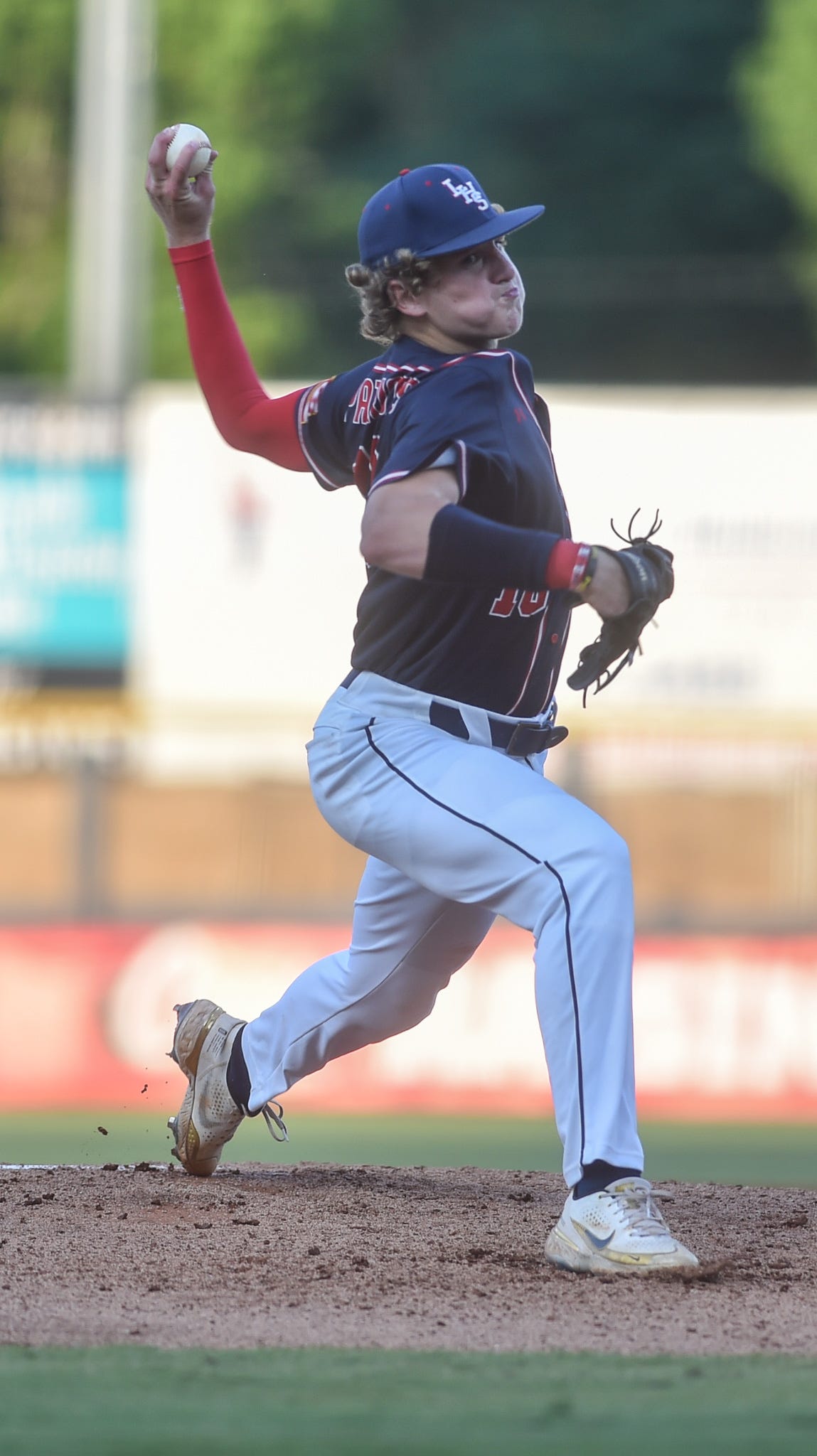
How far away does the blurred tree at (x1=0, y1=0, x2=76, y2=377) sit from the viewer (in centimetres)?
2212

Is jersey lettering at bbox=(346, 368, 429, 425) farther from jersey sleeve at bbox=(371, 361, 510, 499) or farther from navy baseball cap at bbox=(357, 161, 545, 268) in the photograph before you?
navy baseball cap at bbox=(357, 161, 545, 268)

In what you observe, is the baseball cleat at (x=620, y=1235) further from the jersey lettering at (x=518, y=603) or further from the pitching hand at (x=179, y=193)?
the pitching hand at (x=179, y=193)

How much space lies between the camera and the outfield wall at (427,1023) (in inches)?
329

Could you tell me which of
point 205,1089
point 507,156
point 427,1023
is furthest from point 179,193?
point 507,156

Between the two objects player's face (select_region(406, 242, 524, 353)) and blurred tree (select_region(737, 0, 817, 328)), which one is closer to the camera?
player's face (select_region(406, 242, 524, 353))

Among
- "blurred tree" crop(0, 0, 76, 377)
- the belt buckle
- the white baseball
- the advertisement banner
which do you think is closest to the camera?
the belt buckle

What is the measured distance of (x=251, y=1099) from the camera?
13.1 ft

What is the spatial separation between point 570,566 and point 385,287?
0.67 meters

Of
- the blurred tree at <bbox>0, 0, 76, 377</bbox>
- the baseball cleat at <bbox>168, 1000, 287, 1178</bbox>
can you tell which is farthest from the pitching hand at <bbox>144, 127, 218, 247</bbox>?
the blurred tree at <bbox>0, 0, 76, 377</bbox>

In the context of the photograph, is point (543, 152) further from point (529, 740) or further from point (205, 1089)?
point (529, 740)

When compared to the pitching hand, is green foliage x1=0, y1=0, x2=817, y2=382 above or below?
above

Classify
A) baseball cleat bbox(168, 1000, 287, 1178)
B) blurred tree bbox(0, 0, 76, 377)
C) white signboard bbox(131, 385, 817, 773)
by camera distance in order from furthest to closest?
blurred tree bbox(0, 0, 76, 377) < white signboard bbox(131, 385, 817, 773) < baseball cleat bbox(168, 1000, 287, 1178)

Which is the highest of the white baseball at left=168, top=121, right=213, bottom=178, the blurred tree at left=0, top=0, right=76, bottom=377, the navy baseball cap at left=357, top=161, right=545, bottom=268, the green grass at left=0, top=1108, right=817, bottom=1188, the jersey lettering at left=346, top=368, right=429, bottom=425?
the blurred tree at left=0, top=0, right=76, bottom=377

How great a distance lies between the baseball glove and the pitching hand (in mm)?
1066
